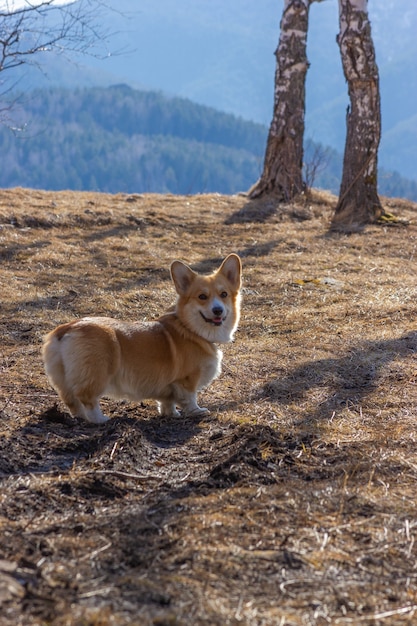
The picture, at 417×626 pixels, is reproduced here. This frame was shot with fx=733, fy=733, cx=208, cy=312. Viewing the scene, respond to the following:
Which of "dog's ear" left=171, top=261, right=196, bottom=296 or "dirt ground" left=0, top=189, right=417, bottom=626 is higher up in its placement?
"dog's ear" left=171, top=261, right=196, bottom=296

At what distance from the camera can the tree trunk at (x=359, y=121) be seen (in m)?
12.7

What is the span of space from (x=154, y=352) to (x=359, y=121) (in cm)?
909

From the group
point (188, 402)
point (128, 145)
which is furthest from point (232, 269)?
point (128, 145)

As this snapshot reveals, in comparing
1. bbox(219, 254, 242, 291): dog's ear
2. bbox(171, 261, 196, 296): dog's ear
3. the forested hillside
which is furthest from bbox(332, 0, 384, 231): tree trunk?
the forested hillside

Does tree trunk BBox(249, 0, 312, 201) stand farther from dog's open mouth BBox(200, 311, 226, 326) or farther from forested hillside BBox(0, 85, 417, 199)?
forested hillside BBox(0, 85, 417, 199)

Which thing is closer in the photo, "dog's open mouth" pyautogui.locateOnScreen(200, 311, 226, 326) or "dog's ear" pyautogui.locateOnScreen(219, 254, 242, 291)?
"dog's open mouth" pyautogui.locateOnScreen(200, 311, 226, 326)

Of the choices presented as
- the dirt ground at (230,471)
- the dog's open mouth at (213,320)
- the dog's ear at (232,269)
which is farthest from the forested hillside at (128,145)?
the dog's open mouth at (213,320)

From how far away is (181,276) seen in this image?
5562 mm

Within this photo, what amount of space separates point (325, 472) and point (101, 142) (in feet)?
370

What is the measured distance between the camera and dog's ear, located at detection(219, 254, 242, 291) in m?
5.71

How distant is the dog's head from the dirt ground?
0.57 m

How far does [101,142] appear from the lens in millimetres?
111938

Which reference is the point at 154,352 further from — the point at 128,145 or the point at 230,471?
the point at 128,145

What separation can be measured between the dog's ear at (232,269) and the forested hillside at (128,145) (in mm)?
94239
